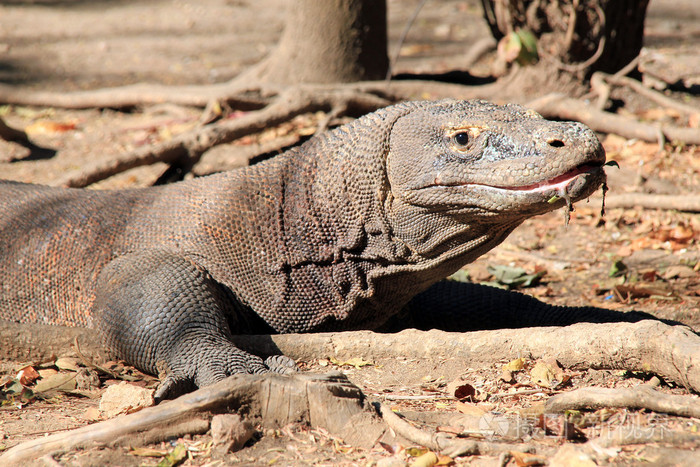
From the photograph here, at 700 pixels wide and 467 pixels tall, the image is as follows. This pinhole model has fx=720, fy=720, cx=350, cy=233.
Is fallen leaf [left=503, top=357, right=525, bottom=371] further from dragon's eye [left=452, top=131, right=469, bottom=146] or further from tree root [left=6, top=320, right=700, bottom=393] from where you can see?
dragon's eye [left=452, top=131, right=469, bottom=146]

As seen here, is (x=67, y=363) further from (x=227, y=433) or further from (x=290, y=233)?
(x=227, y=433)

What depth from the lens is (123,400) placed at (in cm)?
303

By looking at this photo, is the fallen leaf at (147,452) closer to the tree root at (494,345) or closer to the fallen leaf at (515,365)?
the tree root at (494,345)

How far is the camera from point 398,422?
2.71 meters

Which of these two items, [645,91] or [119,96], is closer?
[645,91]

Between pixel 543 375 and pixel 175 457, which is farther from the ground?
pixel 175 457

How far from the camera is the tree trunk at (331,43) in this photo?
7.66m

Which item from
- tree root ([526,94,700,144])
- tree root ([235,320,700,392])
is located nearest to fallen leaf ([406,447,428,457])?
tree root ([235,320,700,392])

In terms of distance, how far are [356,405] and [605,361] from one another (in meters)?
1.28

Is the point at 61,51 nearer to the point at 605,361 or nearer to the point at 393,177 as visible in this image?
the point at 393,177

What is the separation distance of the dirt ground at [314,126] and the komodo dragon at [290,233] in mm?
439

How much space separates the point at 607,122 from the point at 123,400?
5.45 meters

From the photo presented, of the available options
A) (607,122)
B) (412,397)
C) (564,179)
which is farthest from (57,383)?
(607,122)

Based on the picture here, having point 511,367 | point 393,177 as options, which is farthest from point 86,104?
point 511,367
